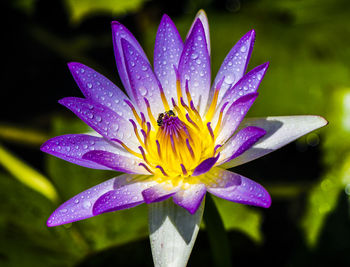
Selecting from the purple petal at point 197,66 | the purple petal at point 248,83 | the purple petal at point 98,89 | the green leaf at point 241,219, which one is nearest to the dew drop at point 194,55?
the purple petal at point 197,66

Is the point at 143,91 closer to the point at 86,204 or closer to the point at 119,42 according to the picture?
the point at 119,42

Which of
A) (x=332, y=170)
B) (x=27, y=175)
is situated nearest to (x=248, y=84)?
(x=332, y=170)

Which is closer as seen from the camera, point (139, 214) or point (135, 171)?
point (135, 171)

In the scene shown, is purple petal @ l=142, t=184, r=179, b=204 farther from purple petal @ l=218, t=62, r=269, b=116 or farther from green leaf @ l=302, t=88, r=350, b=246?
green leaf @ l=302, t=88, r=350, b=246

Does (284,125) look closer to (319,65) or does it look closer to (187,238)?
(187,238)

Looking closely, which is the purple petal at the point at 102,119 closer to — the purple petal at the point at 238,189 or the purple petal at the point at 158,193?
the purple petal at the point at 158,193

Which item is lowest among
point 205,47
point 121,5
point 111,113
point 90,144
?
point 90,144

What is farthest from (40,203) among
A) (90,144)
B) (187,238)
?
(187,238)
